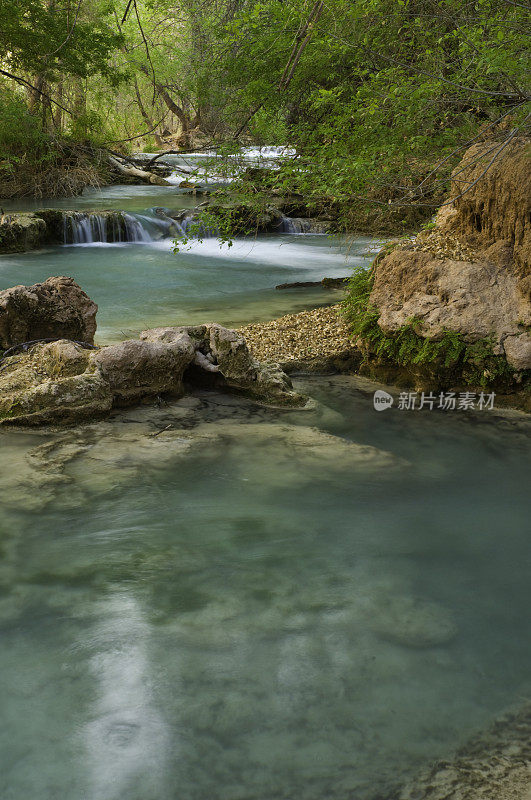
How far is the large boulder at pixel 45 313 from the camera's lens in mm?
6586

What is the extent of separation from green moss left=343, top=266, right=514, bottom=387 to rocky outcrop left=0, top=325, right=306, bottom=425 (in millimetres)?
1201

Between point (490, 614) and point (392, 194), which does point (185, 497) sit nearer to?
point (490, 614)

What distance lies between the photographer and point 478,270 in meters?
6.66

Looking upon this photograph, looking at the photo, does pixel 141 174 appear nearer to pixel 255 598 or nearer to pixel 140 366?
pixel 140 366

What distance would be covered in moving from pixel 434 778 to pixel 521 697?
0.69 metres

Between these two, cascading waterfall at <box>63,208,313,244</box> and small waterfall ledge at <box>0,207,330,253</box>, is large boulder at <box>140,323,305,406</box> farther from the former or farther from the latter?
cascading waterfall at <box>63,208,313,244</box>

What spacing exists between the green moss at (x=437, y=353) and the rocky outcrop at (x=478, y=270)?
7 cm

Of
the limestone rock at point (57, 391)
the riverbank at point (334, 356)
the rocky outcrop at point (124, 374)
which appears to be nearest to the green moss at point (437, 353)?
the riverbank at point (334, 356)

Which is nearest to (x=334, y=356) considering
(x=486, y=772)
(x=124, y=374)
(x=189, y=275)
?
(x=124, y=374)

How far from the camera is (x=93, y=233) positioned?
16.3 metres

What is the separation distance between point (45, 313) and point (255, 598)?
4367 millimetres

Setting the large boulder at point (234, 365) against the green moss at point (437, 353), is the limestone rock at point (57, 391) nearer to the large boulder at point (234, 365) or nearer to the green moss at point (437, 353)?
the large boulder at point (234, 365)

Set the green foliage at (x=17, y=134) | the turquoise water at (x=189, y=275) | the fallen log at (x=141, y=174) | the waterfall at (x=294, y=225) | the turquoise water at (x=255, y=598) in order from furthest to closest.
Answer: the fallen log at (x=141, y=174)
the waterfall at (x=294, y=225)
the green foliage at (x=17, y=134)
the turquoise water at (x=189, y=275)
the turquoise water at (x=255, y=598)

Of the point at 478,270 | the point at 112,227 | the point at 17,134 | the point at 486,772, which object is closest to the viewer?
the point at 486,772
